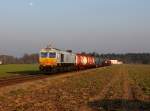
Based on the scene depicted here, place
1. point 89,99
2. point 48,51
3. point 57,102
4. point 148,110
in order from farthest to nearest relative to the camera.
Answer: point 48,51, point 89,99, point 57,102, point 148,110

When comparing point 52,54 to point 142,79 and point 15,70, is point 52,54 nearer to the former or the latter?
point 142,79

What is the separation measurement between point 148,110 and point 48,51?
3507 centimetres

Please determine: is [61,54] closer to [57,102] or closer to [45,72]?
[45,72]

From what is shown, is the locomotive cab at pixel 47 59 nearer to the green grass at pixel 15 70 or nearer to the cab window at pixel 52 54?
the cab window at pixel 52 54

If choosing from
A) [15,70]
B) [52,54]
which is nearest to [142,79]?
[52,54]

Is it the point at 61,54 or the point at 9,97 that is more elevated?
the point at 61,54

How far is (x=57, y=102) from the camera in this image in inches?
733

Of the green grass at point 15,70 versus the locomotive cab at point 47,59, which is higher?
the locomotive cab at point 47,59

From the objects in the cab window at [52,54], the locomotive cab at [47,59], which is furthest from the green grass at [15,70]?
the cab window at [52,54]

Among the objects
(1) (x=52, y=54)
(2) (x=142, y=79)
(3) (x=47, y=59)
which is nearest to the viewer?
(2) (x=142, y=79)

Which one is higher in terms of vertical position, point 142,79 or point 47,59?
point 47,59

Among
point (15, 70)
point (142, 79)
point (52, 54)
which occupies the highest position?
point (52, 54)

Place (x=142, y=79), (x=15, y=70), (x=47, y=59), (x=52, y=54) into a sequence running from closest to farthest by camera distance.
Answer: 1. (x=142, y=79)
2. (x=47, y=59)
3. (x=52, y=54)
4. (x=15, y=70)

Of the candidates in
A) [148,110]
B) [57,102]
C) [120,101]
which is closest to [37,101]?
[57,102]
